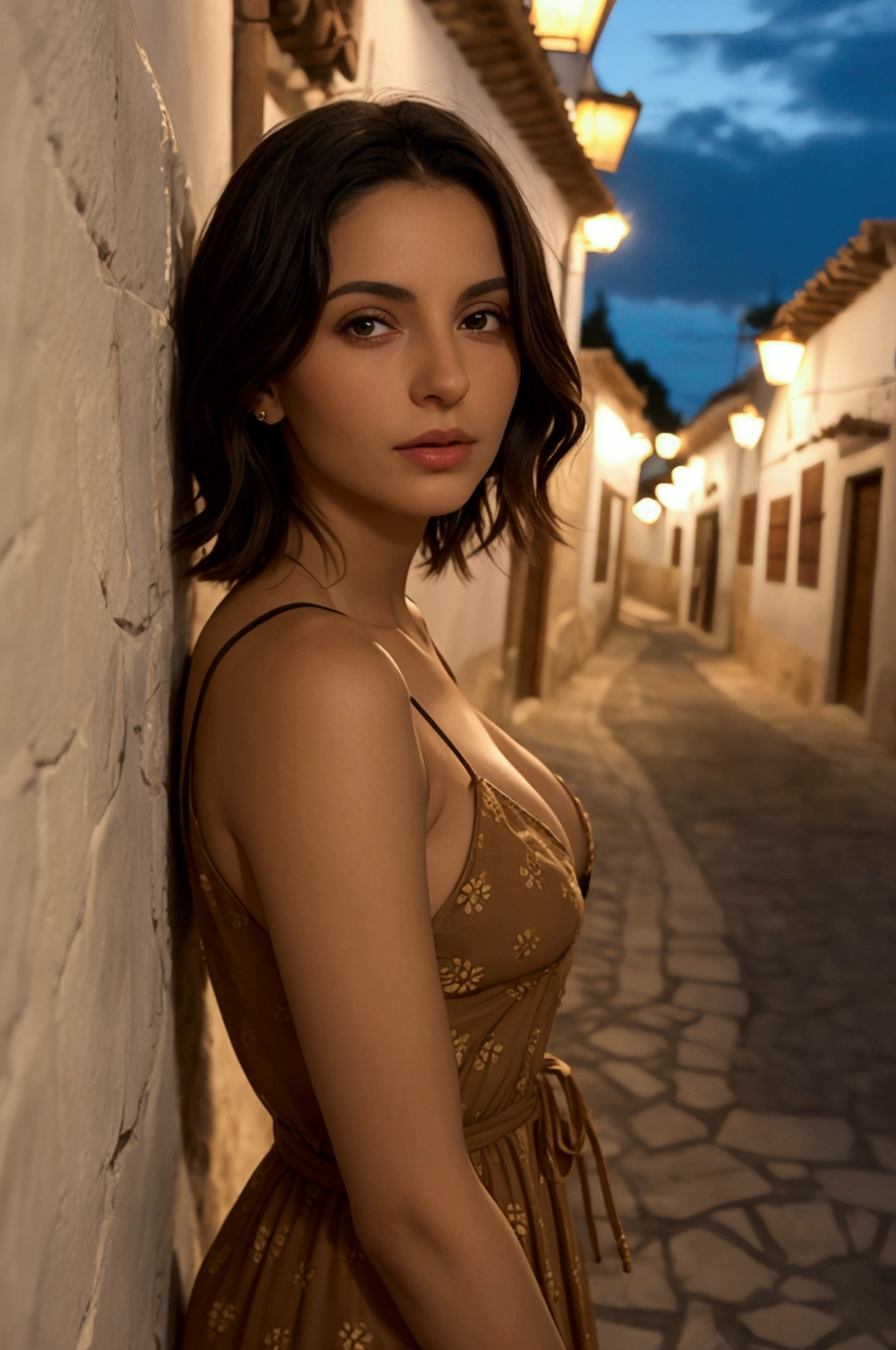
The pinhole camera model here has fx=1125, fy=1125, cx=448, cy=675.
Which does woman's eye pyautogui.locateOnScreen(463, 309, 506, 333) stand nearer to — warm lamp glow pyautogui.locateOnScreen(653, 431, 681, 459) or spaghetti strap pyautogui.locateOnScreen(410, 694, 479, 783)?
spaghetti strap pyautogui.locateOnScreen(410, 694, 479, 783)

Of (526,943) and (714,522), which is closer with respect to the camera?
(526,943)

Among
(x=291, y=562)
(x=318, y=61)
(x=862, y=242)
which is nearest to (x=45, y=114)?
(x=291, y=562)

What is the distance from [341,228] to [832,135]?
129 meters

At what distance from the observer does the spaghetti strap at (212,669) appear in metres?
1.24

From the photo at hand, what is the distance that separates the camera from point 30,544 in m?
0.61

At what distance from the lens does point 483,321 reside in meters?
1.42

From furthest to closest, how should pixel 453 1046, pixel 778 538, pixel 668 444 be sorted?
pixel 668 444, pixel 778 538, pixel 453 1046

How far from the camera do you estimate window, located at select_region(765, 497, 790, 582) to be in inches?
582

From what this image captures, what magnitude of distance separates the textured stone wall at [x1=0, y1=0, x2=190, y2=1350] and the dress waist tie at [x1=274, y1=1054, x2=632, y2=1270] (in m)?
0.25

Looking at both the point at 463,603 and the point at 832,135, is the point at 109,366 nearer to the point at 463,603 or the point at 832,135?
the point at 463,603

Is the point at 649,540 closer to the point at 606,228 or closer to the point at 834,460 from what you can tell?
the point at 834,460

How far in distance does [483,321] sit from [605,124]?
7760 millimetres

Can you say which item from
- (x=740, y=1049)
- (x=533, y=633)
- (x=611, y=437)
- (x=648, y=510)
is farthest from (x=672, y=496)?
(x=740, y=1049)

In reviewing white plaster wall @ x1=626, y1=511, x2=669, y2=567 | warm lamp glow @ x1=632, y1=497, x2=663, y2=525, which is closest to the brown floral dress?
warm lamp glow @ x1=632, y1=497, x2=663, y2=525
